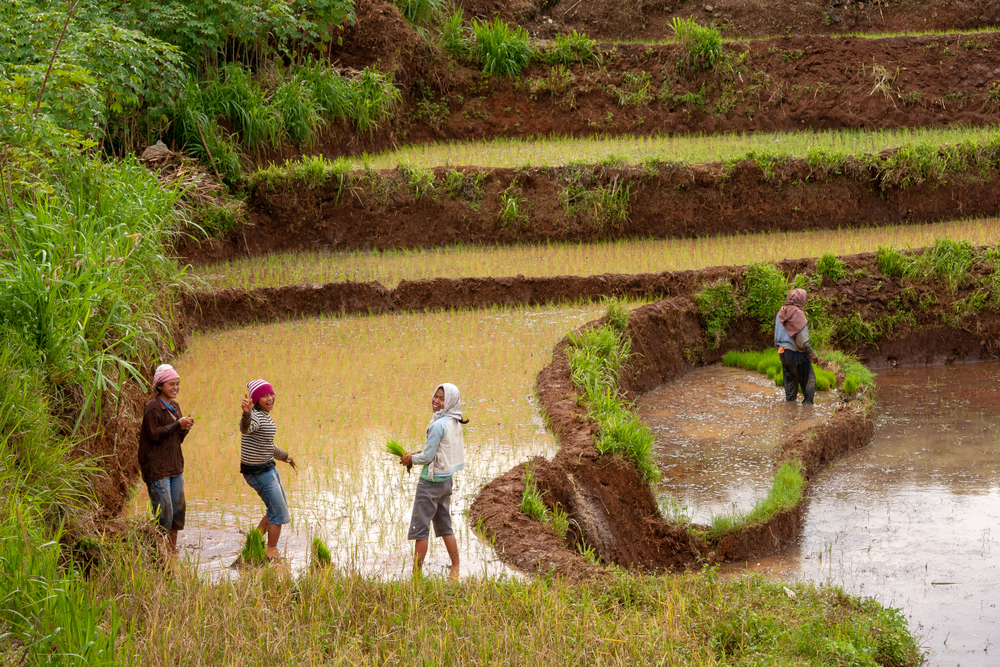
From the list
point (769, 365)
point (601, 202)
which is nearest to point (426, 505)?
point (769, 365)

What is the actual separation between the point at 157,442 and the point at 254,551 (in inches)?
32.4

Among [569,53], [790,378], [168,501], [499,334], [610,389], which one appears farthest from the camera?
[569,53]

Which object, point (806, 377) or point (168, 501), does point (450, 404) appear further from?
point (806, 377)

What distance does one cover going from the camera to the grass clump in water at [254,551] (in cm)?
512

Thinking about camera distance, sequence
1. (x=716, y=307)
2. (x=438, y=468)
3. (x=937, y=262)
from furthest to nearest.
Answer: (x=937, y=262) < (x=716, y=307) < (x=438, y=468)

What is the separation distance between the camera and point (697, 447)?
8.31 metres

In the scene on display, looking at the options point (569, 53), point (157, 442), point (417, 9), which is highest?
point (417, 9)

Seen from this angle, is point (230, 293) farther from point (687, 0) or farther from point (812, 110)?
point (687, 0)

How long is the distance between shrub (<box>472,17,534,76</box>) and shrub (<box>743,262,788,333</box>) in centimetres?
726

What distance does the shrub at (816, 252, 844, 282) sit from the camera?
11609 mm

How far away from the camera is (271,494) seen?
17.8 feet

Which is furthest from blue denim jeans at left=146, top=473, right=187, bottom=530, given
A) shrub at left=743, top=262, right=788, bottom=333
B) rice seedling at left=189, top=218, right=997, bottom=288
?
shrub at left=743, top=262, right=788, bottom=333

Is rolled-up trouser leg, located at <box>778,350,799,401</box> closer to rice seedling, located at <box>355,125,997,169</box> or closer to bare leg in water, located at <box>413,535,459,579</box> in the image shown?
bare leg in water, located at <box>413,535,459,579</box>

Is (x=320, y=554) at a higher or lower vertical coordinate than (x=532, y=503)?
higher
